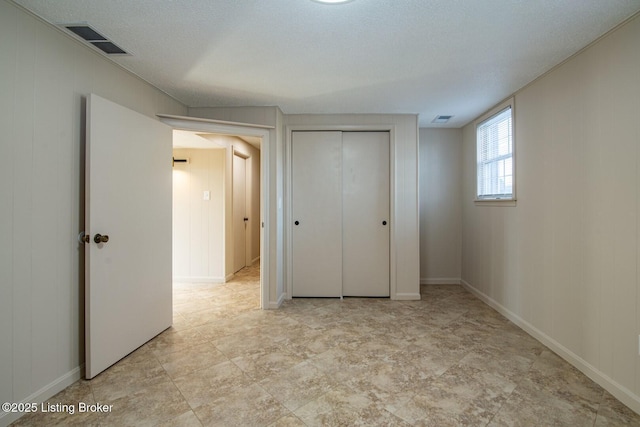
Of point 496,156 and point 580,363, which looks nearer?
point 580,363

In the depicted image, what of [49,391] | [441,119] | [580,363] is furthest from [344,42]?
[49,391]

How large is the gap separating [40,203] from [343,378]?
217 cm

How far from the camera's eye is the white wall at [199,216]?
4332 millimetres

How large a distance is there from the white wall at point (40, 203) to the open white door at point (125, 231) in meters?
0.12

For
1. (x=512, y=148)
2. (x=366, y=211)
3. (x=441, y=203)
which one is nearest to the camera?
(x=512, y=148)

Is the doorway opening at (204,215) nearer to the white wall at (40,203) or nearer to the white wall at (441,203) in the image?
the white wall at (40,203)

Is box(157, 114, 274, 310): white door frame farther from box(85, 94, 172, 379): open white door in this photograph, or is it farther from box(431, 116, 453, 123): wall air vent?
box(431, 116, 453, 123): wall air vent

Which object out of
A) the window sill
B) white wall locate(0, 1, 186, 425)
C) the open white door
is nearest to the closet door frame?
the window sill

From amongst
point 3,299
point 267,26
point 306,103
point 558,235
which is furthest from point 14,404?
point 558,235

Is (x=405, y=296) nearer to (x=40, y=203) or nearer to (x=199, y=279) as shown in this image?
(x=199, y=279)

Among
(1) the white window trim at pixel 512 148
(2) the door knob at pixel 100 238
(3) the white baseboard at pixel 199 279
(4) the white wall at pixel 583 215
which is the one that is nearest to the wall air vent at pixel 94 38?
(2) the door knob at pixel 100 238

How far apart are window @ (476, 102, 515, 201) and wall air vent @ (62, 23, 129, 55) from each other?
3493mm

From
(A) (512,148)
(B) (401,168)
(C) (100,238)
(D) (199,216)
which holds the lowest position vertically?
(C) (100,238)

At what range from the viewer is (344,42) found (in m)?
1.94
